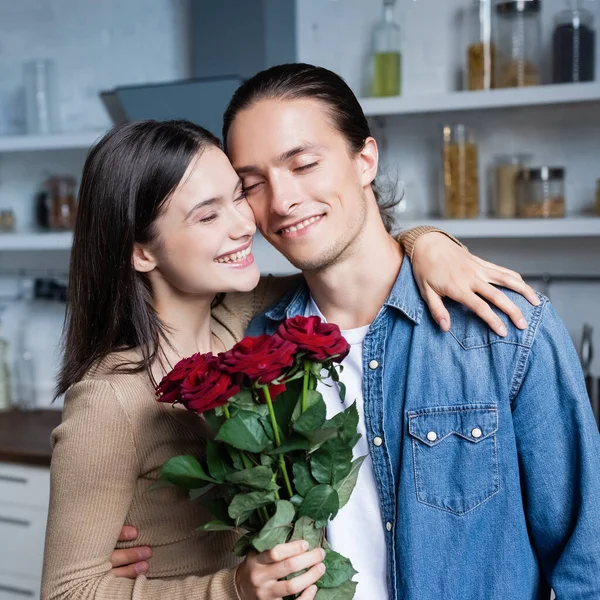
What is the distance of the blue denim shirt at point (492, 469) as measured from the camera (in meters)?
1.17

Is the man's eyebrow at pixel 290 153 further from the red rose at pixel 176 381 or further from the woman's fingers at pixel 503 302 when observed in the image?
the red rose at pixel 176 381

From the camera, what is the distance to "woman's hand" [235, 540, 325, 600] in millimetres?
989

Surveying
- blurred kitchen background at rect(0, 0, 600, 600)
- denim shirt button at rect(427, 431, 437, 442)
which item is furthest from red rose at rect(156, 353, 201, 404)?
blurred kitchen background at rect(0, 0, 600, 600)

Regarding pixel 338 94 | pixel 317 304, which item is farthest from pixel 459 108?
pixel 317 304

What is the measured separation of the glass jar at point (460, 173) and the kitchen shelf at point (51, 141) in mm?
1171

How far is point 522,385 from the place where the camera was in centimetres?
120

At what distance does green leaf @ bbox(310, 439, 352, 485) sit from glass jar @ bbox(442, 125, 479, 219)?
1.51 m

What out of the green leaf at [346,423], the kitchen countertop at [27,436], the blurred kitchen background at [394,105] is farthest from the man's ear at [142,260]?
the kitchen countertop at [27,436]

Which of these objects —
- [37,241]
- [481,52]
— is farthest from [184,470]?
[37,241]

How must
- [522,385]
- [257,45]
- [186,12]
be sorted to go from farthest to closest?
[186,12]
[257,45]
[522,385]

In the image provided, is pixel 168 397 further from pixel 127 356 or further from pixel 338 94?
pixel 338 94

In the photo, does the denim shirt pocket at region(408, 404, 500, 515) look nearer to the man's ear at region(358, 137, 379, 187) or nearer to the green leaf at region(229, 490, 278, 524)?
the green leaf at region(229, 490, 278, 524)

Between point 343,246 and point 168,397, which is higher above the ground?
point 343,246

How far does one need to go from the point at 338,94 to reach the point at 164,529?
830 millimetres
